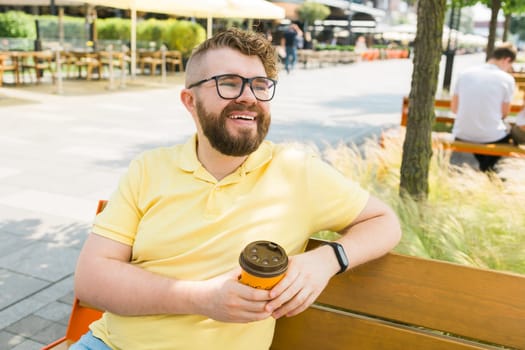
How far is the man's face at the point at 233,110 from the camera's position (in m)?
1.90

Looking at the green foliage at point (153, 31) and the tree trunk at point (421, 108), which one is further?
the green foliage at point (153, 31)

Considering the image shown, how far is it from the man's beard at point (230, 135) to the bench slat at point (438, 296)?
2.01 ft

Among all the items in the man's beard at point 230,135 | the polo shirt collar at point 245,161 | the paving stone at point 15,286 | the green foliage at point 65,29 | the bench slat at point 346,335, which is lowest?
the paving stone at point 15,286

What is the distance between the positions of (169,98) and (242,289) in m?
13.2

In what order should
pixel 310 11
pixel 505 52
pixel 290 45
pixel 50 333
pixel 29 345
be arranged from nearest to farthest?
pixel 29 345, pixel 50 333, pixel 505 52, pixel 290 45, pixel 310 11

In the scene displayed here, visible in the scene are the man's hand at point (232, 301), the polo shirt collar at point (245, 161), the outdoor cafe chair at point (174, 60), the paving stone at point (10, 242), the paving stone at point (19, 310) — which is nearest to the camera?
the man's hand at point (232, 301)

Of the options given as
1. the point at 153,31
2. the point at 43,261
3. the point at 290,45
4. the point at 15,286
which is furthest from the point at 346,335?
the point at 153,31

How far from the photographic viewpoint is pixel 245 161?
2.00 metres

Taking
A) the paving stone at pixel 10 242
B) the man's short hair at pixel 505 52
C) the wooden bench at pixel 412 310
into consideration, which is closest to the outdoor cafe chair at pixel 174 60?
the man's short hair at pixel 505 52

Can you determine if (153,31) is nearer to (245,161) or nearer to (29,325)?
(29,325)

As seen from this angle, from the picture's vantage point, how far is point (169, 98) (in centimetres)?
1429

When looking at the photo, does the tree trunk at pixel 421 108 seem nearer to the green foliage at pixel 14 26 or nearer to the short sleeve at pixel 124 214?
the short sleeve at pixel 124 214

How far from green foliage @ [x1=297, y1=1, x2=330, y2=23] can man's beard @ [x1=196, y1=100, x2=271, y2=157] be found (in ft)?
131

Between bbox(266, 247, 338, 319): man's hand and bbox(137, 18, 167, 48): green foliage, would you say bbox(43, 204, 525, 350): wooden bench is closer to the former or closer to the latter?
bbox(266, 247, 338, 319): man's hand
